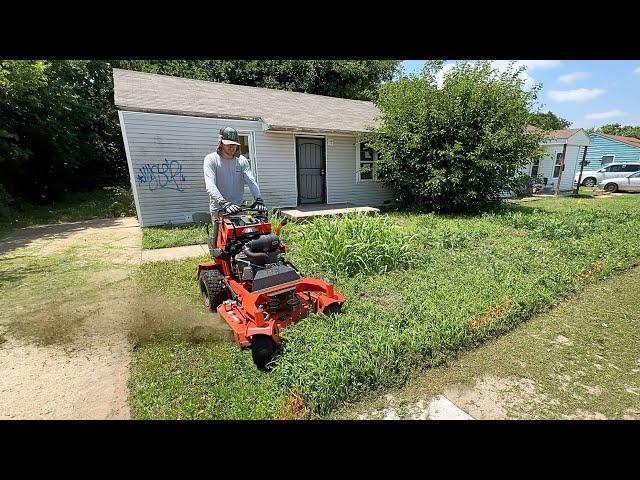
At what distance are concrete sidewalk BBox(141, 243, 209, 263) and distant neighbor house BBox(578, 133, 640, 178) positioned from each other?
31.6m

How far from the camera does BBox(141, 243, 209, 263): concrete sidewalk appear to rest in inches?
236

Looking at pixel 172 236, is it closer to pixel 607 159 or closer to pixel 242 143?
pixel 242 143

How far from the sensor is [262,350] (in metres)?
2.63

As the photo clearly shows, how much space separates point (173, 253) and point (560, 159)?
2141 cm

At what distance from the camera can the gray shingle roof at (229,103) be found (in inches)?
333

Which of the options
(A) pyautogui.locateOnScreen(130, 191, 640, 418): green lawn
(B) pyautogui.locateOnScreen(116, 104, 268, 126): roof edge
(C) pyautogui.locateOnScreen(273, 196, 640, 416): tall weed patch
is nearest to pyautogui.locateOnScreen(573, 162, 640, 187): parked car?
(C) pyautogui.locateOnScreen(273, 196, 640, 416): tall weed patch

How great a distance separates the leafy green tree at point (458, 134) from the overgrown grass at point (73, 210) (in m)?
9.60

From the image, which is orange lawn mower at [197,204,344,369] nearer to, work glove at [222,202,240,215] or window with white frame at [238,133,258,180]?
work glove at [222,202,240,215]

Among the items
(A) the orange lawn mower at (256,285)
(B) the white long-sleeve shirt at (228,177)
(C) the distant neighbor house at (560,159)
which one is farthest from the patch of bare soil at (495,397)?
(C) the distant neighbor house at (560,159)
